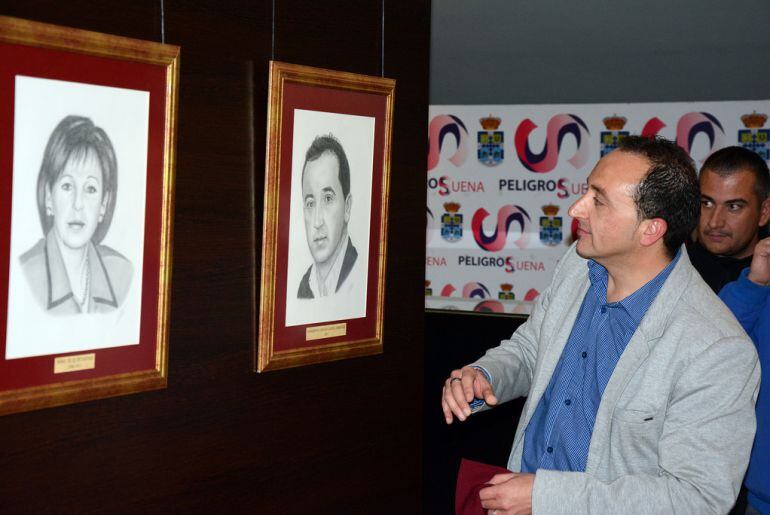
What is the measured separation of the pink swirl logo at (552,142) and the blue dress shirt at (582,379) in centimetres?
306

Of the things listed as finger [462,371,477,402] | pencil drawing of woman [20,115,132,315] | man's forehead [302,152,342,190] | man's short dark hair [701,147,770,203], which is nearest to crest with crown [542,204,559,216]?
man's short dark hair [701,147,770,203]

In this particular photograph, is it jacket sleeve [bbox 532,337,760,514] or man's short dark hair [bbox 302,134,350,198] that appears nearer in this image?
jacket sleeve [bbox 532,337,760,514]

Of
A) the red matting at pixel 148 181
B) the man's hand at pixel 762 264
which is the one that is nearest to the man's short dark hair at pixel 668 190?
the man's hand at pixel 762 264

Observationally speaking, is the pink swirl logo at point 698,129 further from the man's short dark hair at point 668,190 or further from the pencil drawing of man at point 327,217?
the pencil drawing of man at point 327,217

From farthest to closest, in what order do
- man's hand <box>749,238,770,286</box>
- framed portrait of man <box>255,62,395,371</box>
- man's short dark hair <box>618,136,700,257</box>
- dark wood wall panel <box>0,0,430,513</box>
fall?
man's hand <box>749,238,770,286</box> → framed portrait of man <box>255,62,395,371</box> → man's short dark hair <box>618,136,700,257</box> → dark wood wall panel <box>0,0,430,513</box>

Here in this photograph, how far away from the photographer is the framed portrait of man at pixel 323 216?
232 cm

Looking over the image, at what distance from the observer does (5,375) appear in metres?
1.78

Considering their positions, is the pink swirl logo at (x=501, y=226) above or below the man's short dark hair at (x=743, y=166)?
below

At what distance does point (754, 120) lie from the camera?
506 centimetres

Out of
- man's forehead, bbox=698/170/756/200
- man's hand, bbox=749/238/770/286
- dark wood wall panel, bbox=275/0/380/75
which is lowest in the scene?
man's hand, bbox=749/238/770/286

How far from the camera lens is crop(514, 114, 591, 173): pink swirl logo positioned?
5.31 meters

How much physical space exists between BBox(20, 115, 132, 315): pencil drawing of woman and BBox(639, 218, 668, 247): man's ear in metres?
1.30

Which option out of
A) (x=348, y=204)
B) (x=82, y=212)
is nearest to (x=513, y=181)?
(x=348, y=204)

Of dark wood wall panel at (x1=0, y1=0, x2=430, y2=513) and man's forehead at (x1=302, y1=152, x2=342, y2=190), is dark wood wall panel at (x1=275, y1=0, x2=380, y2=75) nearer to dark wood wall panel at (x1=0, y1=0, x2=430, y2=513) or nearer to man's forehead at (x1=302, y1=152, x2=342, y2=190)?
dark wood wall panel at (x1=0, y1=0, x2=430, y2=513)
